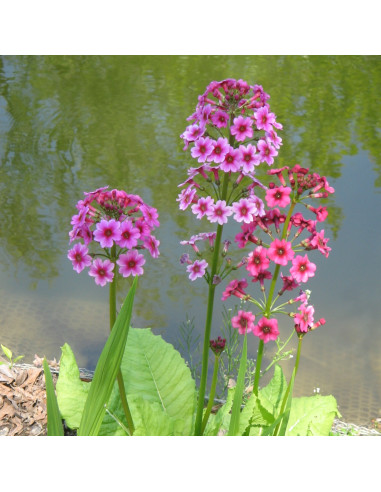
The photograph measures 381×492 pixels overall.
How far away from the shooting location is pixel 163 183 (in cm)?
516

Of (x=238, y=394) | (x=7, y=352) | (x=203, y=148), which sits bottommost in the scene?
(x=7, y=352)

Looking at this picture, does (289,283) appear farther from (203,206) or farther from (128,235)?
(128,235)

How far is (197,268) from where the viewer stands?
2.38m

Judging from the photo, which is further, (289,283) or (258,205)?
(289,283)

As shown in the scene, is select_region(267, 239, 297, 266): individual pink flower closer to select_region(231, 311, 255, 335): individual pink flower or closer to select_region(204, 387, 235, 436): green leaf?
select_region(231, 311, 255, 335): individual pink flower

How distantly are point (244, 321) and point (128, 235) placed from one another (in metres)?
0.63

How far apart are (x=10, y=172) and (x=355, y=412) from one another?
135 inches

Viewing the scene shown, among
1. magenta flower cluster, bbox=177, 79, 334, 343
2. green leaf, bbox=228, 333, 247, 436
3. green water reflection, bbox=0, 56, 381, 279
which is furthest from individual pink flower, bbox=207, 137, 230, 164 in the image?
green water reflection, bbox=0, 56, 381, 279

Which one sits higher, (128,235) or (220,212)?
(220,212)

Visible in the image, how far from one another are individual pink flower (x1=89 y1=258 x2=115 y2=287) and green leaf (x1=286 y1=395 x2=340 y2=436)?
3.85 feet

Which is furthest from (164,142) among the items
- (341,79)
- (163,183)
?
(341,79)

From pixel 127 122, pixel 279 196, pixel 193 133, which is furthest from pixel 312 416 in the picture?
pixel 127 122

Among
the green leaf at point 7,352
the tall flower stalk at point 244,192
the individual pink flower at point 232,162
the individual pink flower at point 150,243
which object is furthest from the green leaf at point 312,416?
the green leaf at point 7,352

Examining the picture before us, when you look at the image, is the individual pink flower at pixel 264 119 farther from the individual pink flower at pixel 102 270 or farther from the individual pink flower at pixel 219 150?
A: the individual pink flower at pixel 102 270
